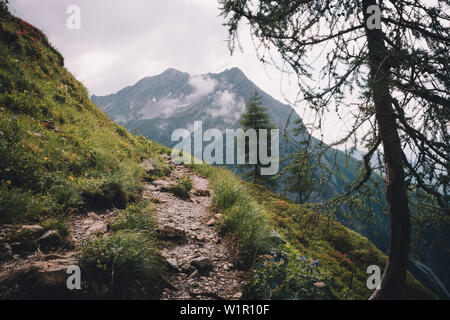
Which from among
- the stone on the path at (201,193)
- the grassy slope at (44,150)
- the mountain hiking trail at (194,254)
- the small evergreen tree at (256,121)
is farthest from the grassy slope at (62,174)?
the small evergreen tree at (256,121)

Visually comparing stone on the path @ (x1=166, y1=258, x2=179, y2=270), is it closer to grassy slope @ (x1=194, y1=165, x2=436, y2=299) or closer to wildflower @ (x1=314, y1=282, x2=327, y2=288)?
grassy slope @ (x1=194, y1=165, x2=436, y2=299)

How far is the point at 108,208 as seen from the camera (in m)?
4.32

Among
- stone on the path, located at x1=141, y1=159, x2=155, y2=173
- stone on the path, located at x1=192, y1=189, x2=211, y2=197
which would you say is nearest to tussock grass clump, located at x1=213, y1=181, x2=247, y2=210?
stone on the path, located at x1=192, y1=189, x2=211, y2=197

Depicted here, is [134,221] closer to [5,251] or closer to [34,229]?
[34,229]

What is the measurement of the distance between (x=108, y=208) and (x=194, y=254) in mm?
2156

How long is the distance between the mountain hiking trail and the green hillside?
0.70 feet

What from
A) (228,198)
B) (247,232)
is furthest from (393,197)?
(228,198)

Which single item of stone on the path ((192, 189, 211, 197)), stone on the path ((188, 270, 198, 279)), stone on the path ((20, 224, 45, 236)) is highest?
stone on the path ((20, 224, 45, 236))

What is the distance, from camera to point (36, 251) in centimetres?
271

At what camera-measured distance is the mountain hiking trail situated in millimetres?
2949

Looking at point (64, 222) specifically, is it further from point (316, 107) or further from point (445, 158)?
point (445, 158)

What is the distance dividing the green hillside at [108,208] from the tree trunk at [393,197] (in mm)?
699

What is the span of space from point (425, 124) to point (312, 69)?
1.90 meters
